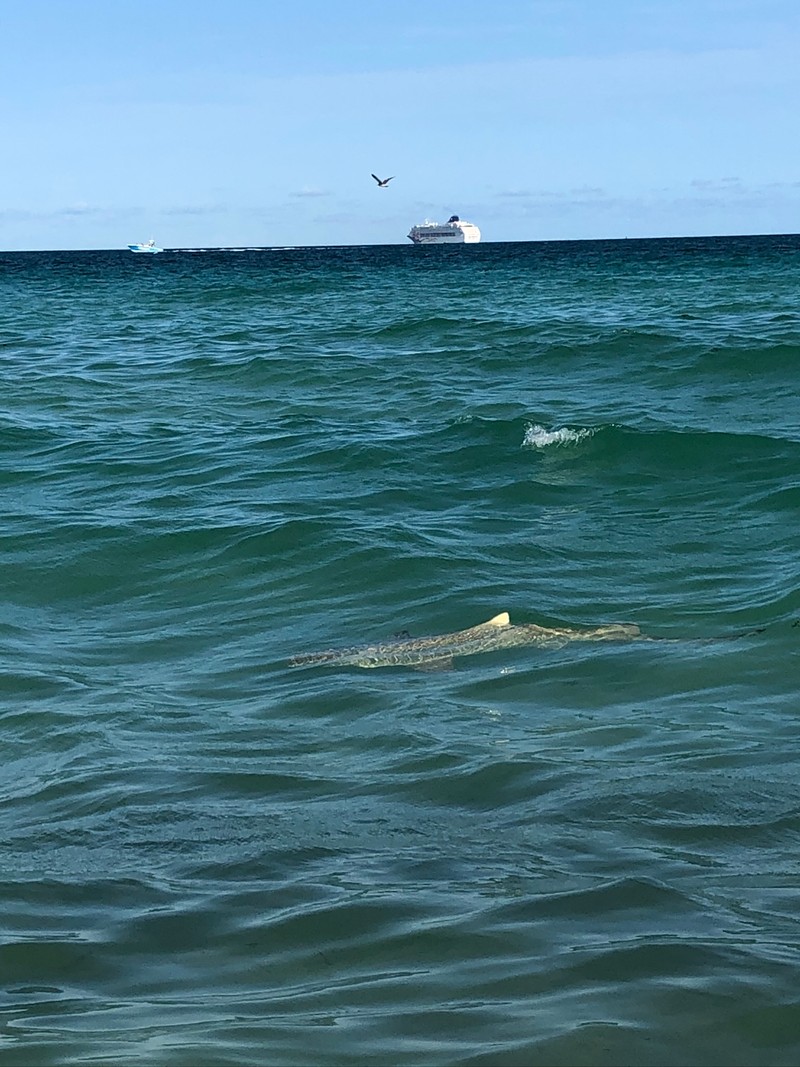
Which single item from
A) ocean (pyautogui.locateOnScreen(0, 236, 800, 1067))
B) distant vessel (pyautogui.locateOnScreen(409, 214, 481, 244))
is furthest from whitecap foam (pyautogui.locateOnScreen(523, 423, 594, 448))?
distant vessel (pyautogui.locateOnScreen(409, 214, 481, 244))

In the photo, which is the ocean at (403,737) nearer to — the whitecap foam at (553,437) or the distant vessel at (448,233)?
the whitecap foam at (553,437)

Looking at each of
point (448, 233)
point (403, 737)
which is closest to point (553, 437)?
point (403, 737)

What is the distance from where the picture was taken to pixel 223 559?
33.4 ft

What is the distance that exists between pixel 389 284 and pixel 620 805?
3813cm

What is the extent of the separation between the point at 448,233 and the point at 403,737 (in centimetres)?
13565

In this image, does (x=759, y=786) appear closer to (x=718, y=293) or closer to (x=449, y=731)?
(x=449, y=731)

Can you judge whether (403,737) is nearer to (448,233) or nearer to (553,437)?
(553,437)

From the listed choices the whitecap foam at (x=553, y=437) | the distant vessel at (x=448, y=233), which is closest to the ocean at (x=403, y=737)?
the whitecap foam at (x=553, y=437)

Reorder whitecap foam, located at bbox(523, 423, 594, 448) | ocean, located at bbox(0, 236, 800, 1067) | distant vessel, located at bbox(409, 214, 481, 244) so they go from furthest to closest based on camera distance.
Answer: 1. distant vessel, located at bbox(409, 214, 481, 244)
2. whitecap foam, located at bbox(523, 423, 594, 448)
3. ocean, located at bbox(0, 236, 800, 1067)

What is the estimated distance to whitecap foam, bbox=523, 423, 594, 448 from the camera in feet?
45.0

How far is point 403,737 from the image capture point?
20.1ft

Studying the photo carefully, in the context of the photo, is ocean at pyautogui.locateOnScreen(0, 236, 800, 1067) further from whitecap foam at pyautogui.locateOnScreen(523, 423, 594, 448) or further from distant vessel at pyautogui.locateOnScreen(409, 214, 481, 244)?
distant vessel at pyautogui.locateOnScreen(409, 214, 481, 244)

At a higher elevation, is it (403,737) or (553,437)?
Result: (553,437)

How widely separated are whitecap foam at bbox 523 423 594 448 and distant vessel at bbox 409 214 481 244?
127 m
